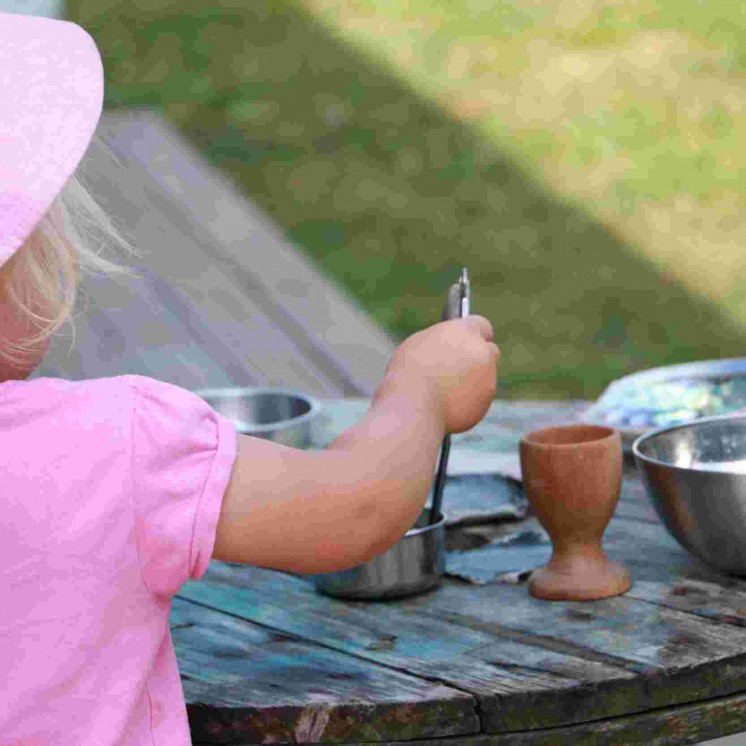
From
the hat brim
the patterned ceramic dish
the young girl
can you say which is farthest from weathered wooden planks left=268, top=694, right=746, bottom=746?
the patterned ceramic dish

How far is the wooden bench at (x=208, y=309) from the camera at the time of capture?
3180 mm

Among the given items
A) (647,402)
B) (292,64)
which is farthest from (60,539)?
(292,64)

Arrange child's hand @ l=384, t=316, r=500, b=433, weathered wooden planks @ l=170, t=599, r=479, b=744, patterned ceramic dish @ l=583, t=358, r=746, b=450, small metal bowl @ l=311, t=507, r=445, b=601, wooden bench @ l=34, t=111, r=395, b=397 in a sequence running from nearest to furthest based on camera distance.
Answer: weathered wooden planks @ l=170, t=599, r=479, b=744 → child's hand @ l=384, t=316, r=500, b=433 → small metal bowl @ l=311, t=507, r=445, b=601 → patterned ceramic dish @ l=583, t=358, r=746, b=450 → wooden bench @ l=34, t=111, r=395, b=397

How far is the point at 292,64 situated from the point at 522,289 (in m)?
2.35

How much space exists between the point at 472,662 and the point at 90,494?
1.22 feet

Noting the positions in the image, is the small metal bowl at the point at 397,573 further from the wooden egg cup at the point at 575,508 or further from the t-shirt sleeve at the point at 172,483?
the t-shirt sleeve at the point at 172,483

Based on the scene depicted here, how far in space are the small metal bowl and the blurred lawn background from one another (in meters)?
2.97

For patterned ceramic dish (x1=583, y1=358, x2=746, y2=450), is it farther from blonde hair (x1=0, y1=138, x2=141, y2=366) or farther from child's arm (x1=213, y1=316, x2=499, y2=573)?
blonde hair (x1=0, y1=138, x2=141, y2=366)

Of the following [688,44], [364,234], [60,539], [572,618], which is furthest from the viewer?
[688,44]

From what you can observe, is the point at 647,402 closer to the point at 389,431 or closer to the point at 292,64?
the point at 389,431

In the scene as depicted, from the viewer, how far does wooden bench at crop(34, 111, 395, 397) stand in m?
3.18

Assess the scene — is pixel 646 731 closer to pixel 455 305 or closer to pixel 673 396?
pixel 455 305

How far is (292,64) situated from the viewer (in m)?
6.73

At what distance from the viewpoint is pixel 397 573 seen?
4.30ft
